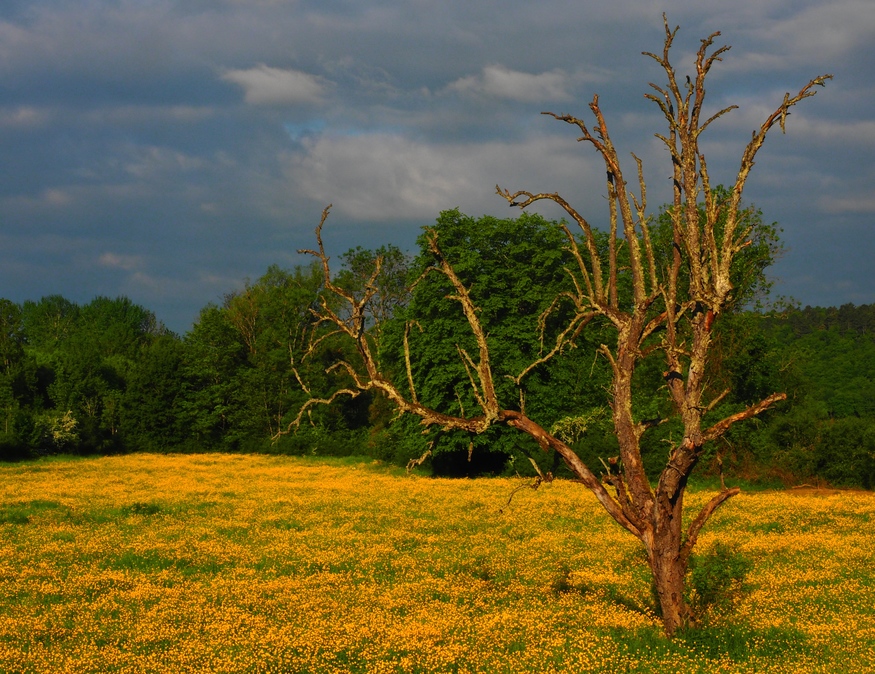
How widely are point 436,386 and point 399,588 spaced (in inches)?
1130

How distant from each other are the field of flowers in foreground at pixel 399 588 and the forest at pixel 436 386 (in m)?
3.80

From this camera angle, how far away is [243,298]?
301 ft

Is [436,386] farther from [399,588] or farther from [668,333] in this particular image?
[668,333]

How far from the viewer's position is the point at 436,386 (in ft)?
151

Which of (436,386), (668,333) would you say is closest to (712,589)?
(668,333)

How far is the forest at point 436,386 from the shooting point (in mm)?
40156

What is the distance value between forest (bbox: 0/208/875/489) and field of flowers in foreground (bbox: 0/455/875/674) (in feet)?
12.5

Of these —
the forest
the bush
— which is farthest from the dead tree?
the forest

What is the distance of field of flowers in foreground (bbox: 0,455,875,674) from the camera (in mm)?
12773

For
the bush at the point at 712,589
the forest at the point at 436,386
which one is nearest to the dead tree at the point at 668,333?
the bush at the point at 712,589

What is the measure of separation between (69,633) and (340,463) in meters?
44.0

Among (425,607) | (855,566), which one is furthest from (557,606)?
(855,566)

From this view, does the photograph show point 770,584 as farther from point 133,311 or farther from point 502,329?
point 133,311

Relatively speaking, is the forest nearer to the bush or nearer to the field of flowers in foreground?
the field of flowers in foreground
